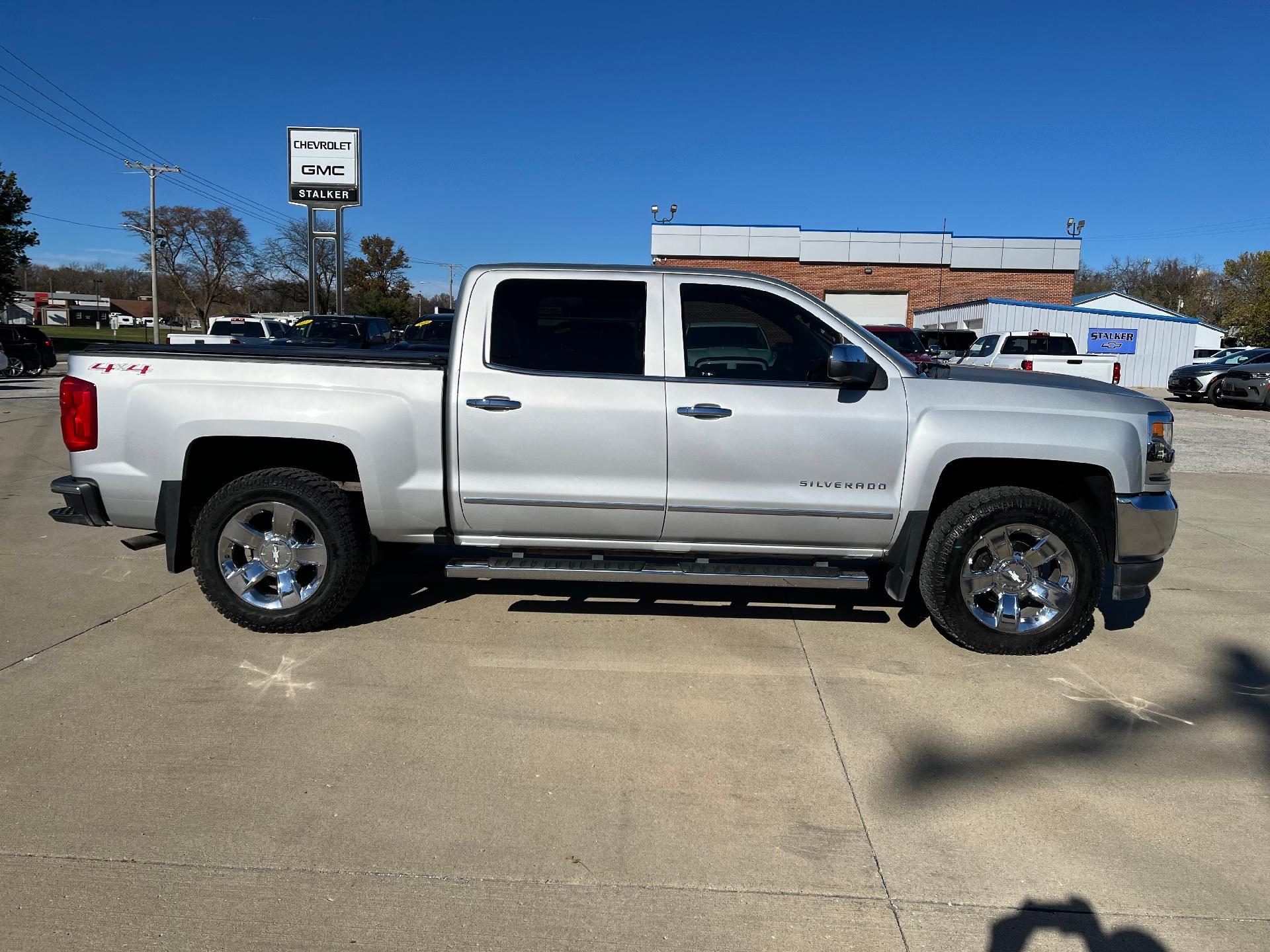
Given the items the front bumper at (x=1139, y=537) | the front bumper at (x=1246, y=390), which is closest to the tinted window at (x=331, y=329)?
the front bumper at (x=1139, y=537)

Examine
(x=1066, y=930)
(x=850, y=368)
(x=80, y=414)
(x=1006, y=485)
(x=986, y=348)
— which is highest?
(x=986, y=348)

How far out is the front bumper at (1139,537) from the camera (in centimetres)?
471

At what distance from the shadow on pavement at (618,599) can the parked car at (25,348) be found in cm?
2345

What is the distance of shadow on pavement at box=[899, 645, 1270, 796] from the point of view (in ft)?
12.1

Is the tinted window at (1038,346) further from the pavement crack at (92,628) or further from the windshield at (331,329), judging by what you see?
the pavement crack at (92,628)

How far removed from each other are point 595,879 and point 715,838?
18.8 inches

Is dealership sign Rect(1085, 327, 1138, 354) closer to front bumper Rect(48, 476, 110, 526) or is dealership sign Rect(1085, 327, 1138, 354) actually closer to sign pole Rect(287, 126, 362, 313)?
sign pole Rect(287, 126, 362, 313)

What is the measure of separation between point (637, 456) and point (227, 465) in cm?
233

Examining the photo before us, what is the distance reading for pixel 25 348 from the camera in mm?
24375

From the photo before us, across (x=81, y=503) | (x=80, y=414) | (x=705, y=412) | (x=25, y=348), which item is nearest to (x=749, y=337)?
(x=705, y=412)

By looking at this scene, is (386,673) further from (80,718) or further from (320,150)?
(320,150)

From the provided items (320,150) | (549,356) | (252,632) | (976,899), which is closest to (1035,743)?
(976,899)

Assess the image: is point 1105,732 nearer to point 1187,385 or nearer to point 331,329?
point 331,329

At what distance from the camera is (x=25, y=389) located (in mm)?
20406
